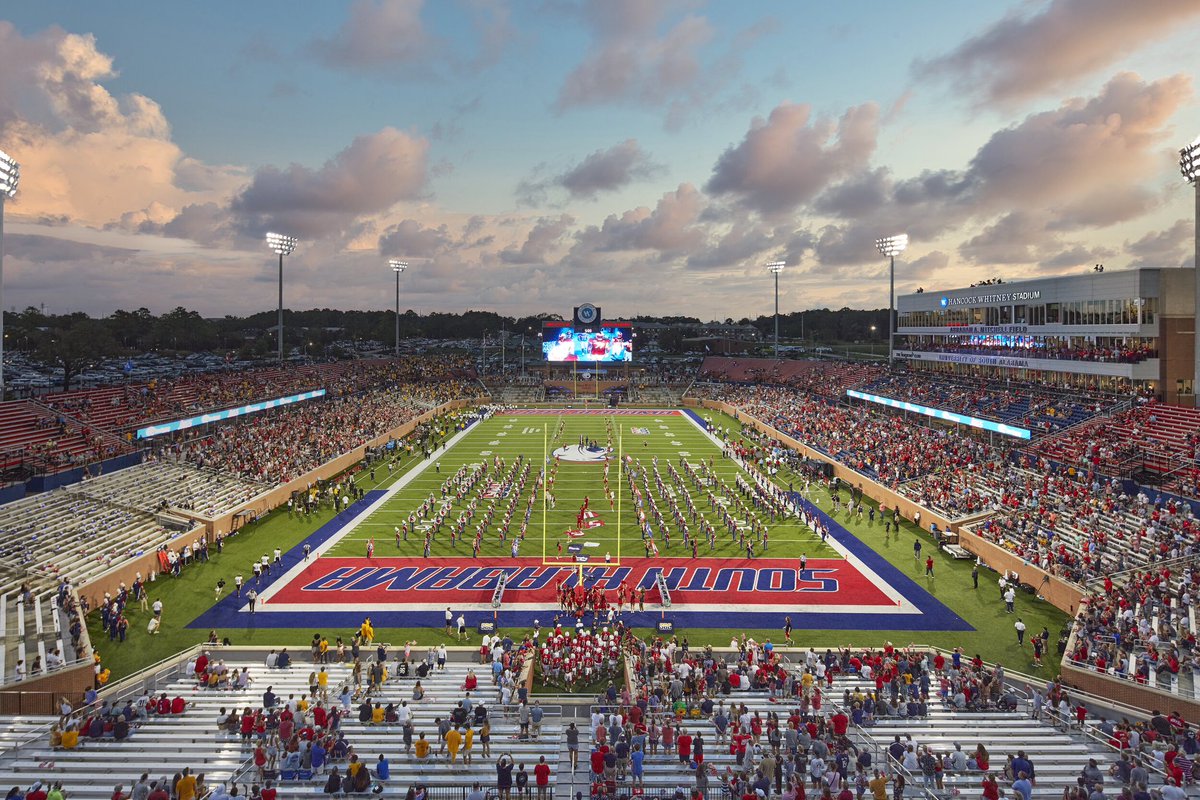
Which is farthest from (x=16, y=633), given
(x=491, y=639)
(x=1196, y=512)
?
(x=1196, y=512)

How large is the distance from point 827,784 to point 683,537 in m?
17.5

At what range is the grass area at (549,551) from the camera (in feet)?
63.6

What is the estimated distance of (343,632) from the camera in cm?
1991

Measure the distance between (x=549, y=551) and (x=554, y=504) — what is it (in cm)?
644

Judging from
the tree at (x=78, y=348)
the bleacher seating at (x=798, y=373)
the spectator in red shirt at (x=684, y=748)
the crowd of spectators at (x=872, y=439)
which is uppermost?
the tree at (x=78, y=348)

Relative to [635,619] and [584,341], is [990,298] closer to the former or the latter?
[635,619]

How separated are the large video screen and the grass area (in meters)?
27.7

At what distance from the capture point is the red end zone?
72.8 ft

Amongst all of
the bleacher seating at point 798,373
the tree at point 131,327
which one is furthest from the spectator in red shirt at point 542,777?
the tree at point 131,327

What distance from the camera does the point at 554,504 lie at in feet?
110

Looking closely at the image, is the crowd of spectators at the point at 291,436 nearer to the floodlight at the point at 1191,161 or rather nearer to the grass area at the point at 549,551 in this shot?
the grass area at the point at 549,551

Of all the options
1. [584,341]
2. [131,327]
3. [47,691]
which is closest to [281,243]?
[584,341]

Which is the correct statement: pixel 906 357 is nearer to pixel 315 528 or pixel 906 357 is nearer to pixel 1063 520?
pixel 1063 520

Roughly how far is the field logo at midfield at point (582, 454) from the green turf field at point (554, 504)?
729 millimetres
